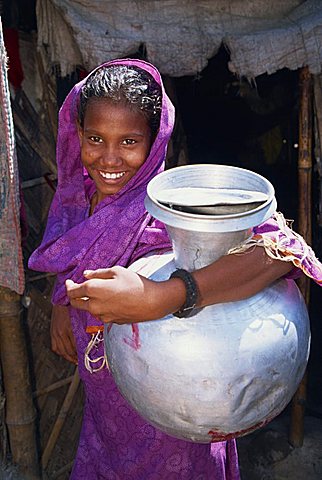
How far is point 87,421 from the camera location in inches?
73.8

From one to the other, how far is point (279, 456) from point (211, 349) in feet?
8.48

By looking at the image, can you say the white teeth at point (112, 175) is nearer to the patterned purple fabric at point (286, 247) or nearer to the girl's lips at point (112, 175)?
the girl's lips at point (112, 175)

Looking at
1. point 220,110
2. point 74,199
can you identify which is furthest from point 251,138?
point 74,199

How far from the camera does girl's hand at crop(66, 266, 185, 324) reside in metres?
1.05

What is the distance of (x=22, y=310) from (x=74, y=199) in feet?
3.44

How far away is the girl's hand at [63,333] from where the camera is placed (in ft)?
5.90

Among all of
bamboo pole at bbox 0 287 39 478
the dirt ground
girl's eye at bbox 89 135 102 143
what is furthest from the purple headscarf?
the dirt ground

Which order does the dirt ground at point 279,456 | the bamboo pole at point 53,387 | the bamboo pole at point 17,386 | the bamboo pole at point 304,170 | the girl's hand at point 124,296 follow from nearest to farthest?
1. the girl's hand at point 124,296
2. the bamboo pole at point 17,386
3. the bamboo pole at point 304,170
4. the bamboo pole at point 53,387
5. the dirt ground at point 279,456

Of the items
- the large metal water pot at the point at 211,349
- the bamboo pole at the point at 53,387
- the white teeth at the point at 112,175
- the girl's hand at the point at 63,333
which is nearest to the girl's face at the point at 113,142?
the white teeth at the point at 112,175

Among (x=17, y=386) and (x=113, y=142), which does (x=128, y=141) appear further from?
(x=17, y=386)

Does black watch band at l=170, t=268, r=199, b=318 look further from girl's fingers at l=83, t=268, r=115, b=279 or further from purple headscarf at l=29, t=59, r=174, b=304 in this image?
purple headscarf at l=29, t=59, r=174, b=304

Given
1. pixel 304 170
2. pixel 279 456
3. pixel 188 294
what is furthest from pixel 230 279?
pixel 279 456

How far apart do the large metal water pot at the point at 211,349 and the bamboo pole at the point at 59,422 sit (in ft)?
6.49

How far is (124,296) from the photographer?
3.46 feet
